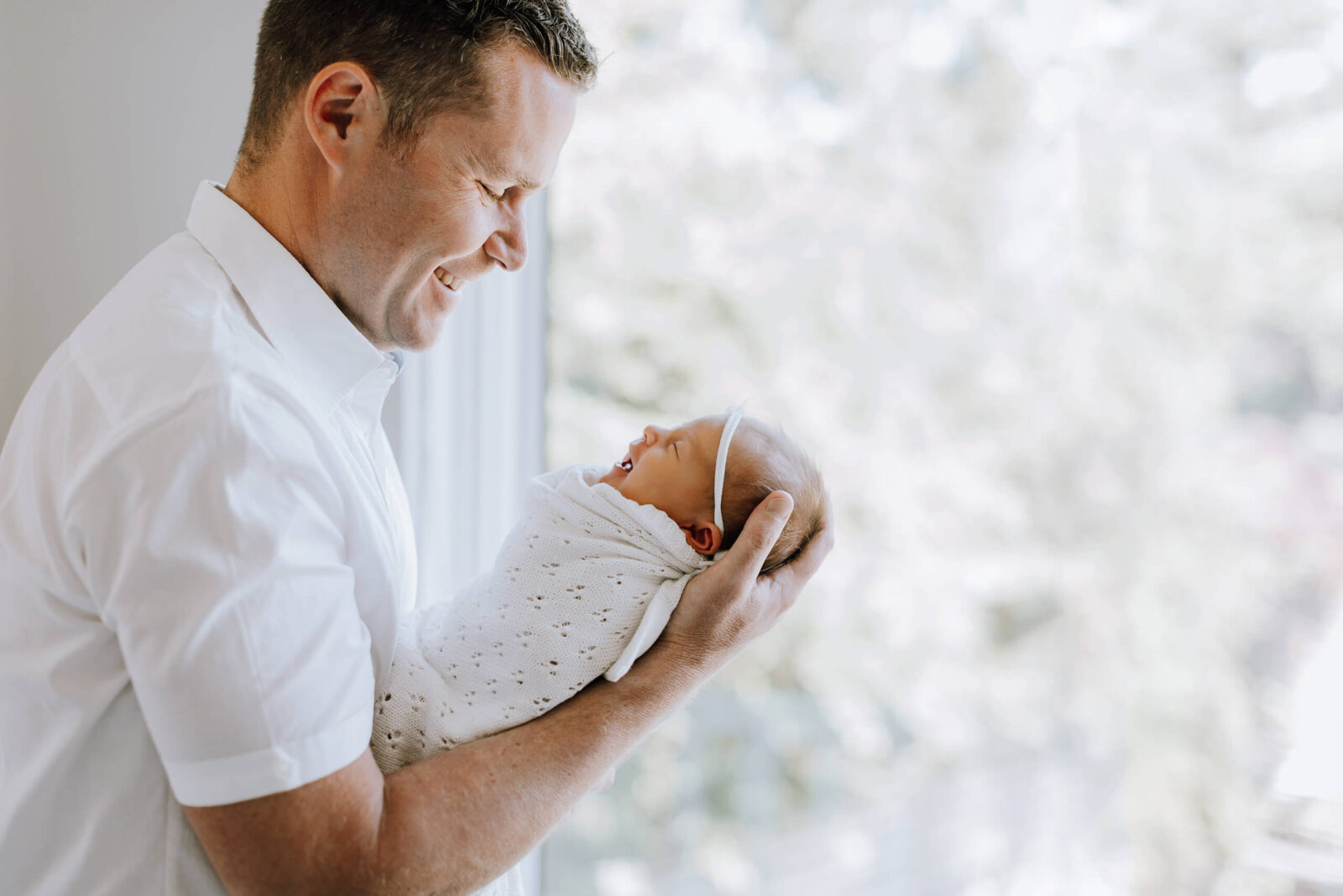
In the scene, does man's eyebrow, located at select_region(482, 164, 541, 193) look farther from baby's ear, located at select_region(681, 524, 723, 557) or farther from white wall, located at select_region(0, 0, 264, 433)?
white wall, located at select_region(0, 0, 264, 433)

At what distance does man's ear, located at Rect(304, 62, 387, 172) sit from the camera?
876mm

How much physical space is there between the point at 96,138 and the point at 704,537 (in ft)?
3.83

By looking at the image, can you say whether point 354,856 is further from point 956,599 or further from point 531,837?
point 956,599

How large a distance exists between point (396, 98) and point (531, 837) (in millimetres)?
724

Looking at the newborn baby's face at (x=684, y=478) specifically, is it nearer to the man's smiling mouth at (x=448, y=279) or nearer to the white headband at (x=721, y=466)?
the white headband at (x=721, y=466)

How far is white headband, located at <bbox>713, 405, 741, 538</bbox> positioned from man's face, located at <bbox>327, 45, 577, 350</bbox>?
35cm

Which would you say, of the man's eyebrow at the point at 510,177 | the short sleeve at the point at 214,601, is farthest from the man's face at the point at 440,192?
the short sleeve at the point at 214,601

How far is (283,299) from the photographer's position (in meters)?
0.89

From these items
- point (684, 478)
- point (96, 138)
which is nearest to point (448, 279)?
point (684, 478)

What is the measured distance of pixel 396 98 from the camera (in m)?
0.88

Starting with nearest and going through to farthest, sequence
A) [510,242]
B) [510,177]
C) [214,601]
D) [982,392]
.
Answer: [214,601], [510,177], [510,242], [982,392]

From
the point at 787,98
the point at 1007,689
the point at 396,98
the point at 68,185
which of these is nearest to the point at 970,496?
the point at 1007,689

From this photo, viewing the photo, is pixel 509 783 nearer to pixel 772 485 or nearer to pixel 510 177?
pixel 772 485

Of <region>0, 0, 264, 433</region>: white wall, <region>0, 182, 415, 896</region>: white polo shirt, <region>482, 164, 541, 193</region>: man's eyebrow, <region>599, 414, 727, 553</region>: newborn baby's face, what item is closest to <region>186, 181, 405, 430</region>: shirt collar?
<region>0, 182, 415, 896</region>: white polo shirt
